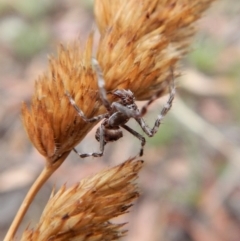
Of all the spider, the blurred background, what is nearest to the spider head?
the spider

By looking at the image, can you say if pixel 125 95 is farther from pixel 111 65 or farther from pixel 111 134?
pixel 111 134

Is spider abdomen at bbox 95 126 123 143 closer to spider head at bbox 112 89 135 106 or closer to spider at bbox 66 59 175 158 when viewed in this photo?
spider at bbox 66 59 175 158

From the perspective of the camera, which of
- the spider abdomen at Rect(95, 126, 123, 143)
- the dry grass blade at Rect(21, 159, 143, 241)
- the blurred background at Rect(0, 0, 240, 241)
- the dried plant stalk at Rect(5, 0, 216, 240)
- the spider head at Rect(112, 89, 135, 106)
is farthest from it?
the blurred background at Rect(0, 0, 240, 241)

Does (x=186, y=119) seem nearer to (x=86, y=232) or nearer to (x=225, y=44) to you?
(x=225, y=44)

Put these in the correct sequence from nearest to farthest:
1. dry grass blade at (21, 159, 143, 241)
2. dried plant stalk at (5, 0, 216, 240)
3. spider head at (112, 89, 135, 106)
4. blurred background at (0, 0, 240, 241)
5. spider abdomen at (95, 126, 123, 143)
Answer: dry grass blade at (21, 159, 143, 241) → dried plant stalk at (5, 0, 216, 240) → spider head at (112, 89, 135, 106) → spider abdomen at (95, 126, 123, 143) → blurred background at (0, 0, 240, 241)

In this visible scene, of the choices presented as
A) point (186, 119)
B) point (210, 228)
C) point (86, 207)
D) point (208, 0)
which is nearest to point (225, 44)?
point (186, 119)

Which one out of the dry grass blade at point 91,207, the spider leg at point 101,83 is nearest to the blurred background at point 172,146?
the spider leg at point 101,83

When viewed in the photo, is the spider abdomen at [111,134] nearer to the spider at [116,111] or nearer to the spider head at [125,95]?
the spider at [116,111]
